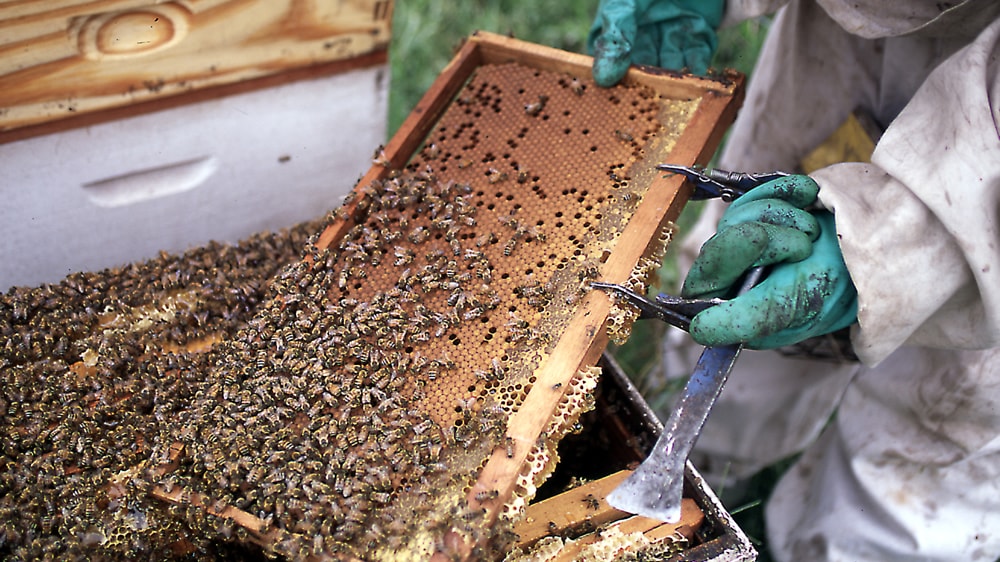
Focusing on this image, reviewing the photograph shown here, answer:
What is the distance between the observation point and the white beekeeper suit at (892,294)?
7.53ft

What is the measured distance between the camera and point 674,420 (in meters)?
2.21

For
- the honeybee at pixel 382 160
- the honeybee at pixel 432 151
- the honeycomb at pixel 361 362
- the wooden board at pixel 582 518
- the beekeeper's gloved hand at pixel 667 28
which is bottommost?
the wooden board at pixel 582 518

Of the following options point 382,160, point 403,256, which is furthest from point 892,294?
point 382,160

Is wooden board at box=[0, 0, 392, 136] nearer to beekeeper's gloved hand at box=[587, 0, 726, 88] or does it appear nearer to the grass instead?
beekeeper's gloved hand at box=[587, 0, 726, 88]

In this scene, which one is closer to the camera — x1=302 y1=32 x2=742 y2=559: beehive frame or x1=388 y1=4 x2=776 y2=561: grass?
x1=302 y1=32 x2=742 y2=559: beehive frame

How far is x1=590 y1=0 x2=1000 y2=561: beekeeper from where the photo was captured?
2.28m

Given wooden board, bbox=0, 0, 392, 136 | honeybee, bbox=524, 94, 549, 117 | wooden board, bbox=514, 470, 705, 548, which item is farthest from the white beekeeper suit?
Result: wooden board, bbox=0, 0, 392, 136

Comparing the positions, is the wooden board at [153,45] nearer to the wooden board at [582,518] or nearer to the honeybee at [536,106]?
the honeybee at [536,106]

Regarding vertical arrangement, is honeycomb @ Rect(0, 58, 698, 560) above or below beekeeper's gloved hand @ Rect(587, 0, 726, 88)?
below

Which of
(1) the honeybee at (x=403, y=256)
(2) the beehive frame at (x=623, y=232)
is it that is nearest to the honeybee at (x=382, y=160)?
(2) the beehive frame at (x=623, y=232)

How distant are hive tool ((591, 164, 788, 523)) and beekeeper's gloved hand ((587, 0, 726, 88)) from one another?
4.06 feet

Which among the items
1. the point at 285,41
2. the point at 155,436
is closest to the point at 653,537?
the point at 155,436

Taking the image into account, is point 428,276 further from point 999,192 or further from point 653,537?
point 999,192

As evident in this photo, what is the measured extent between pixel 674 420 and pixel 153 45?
242 centimetres
